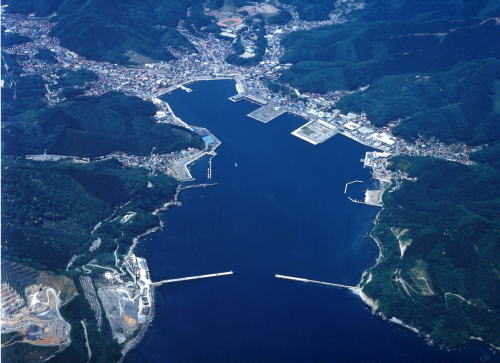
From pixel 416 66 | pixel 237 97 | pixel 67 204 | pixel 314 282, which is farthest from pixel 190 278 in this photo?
pixel 416 66

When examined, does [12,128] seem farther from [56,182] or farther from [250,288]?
[250,288]

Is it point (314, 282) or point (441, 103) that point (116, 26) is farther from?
point (314, 282)

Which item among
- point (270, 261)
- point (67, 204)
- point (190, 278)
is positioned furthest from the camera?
point (67, 204)

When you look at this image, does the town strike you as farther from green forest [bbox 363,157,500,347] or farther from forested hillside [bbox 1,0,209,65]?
green forest [bbox 363,157,500,347]

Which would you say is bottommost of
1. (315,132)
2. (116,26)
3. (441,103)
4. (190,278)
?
(190,278)

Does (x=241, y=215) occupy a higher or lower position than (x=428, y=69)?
lower

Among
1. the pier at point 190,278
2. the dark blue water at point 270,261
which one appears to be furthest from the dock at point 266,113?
the pier at point 190,278

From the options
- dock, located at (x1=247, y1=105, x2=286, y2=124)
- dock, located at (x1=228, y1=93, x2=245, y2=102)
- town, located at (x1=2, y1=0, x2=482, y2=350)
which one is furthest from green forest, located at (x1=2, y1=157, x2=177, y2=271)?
dock, located at (x1=228, y1=93, x2=245, y2=102)

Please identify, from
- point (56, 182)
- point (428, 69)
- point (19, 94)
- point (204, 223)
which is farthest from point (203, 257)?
point (428, 69)
